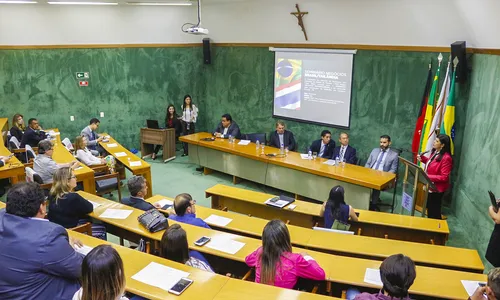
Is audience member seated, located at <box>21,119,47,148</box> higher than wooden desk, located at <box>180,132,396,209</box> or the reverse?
higher

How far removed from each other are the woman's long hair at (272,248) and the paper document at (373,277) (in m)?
0.66

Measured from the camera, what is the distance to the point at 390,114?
7.12 metres

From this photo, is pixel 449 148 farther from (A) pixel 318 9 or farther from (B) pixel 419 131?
(A) pixel 318 9

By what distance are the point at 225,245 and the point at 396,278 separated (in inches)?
66.1

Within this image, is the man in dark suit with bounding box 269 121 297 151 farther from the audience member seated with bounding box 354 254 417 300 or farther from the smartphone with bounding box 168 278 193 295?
the audience member seated with bounding box 354 254 417 300

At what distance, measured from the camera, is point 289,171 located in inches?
265

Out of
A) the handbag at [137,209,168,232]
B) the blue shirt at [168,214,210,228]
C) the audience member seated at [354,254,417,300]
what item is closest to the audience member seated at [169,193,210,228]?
the blue shirt at [168,214,210,228]

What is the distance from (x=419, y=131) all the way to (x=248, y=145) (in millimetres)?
3117

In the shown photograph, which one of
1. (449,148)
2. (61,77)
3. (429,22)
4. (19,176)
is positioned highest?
(429,22)

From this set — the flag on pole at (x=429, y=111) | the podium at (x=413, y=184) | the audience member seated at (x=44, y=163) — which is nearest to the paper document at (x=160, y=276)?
the podium at (x=413, y=184)

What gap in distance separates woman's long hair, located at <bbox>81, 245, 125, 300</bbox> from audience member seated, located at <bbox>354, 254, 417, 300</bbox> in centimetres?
145

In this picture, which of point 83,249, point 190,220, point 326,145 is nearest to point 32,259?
point 83,249

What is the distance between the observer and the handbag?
3865 mm

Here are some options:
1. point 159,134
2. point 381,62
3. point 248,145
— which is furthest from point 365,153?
point 159,134
